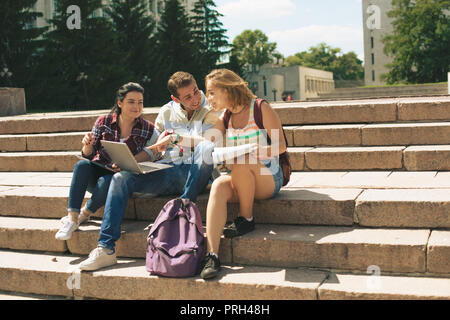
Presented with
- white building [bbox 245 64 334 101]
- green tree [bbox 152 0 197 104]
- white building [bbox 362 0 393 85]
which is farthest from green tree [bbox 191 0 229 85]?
white building [bbox 362 0 393 85]

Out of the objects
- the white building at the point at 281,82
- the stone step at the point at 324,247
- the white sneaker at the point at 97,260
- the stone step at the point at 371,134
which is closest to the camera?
the stone step at the point at 324,247

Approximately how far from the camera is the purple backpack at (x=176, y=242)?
12.3 feet

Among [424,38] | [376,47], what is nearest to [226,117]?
[424,38]

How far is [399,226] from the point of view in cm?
394

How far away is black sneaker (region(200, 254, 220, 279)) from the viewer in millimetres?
3627

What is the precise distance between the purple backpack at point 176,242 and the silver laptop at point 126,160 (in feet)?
1.48

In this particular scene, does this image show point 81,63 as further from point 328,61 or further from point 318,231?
point 328,61

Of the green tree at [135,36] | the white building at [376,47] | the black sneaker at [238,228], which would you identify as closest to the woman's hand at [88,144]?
the black sneaker at [238,228]

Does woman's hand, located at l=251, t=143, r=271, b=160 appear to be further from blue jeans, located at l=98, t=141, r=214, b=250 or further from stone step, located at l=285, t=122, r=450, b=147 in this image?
stone step, located at l=285, t=122, r=450, b=147

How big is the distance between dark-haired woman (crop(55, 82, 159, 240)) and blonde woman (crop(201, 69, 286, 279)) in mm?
884

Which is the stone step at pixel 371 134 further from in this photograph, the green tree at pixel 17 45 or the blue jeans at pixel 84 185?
the green tree at pixel 17 45

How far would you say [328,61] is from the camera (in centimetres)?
11969
